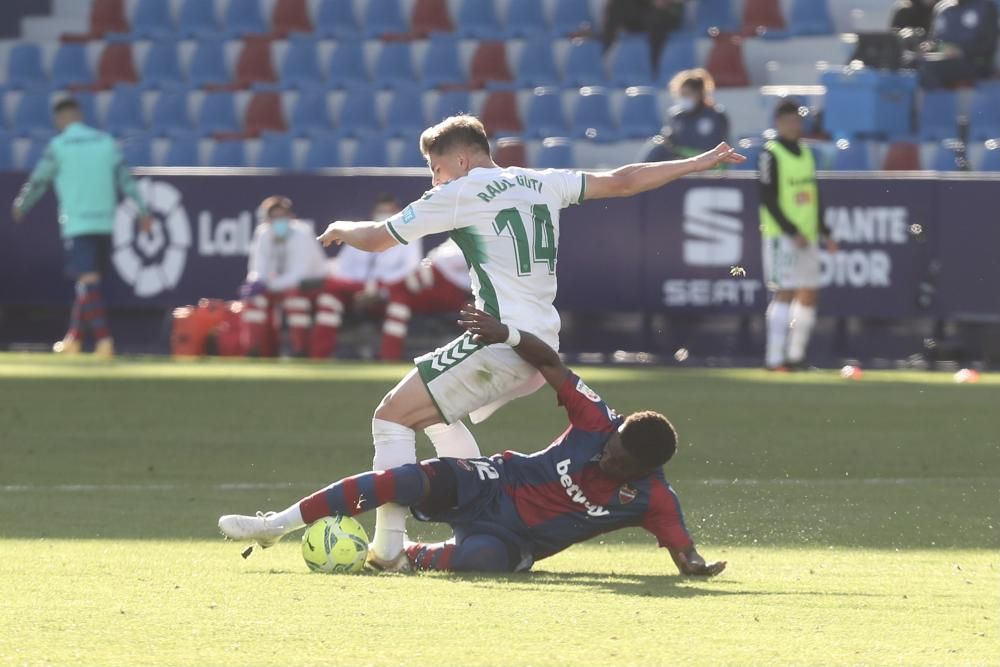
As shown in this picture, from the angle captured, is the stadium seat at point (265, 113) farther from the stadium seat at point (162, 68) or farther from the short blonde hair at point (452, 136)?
the short blonde hair at point (452, 136)

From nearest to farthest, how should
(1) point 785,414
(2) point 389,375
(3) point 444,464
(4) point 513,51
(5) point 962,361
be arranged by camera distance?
1. (3) point 444,464
2. (1) point 785,414
3. (2) point 389,375
4. (5) point 962,361
5. (4) point 513,51

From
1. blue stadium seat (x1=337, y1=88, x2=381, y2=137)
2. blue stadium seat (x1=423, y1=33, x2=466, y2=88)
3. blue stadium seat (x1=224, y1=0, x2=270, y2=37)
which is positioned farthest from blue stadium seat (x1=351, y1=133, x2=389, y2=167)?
blue stadium seat (x1=224, y1=0, x2=270, y2=37)

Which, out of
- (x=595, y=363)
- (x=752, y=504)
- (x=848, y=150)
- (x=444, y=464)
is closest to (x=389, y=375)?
(x=595, y=363)

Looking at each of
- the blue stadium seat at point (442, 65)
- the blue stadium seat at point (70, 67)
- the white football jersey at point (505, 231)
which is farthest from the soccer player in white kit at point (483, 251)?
the blue stadium seat at point (70, 67)

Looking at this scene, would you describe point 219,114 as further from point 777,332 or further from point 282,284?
point 777,332

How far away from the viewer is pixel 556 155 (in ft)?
73.9

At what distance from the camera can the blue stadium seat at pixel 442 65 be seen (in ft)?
80.2

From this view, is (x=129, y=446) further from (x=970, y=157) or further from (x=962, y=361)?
(x=970, y=157)

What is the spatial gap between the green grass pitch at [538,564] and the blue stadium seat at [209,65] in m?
10.0

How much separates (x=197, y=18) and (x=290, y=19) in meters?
1.32

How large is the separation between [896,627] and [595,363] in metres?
12.7

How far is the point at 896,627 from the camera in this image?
20.4 ft

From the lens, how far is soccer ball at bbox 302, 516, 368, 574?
24.6 feet

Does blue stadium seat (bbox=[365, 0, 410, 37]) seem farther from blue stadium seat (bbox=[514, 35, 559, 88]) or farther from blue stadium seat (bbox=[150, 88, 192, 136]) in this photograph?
blue stadium seat (bbox=[150, 88, 192, 136])
